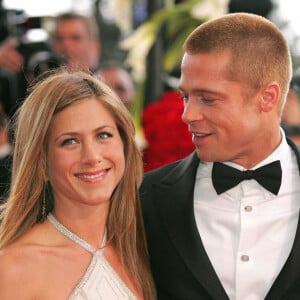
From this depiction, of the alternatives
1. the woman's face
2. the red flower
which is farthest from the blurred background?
the woman's face

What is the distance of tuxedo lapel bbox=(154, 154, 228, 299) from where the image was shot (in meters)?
2.77

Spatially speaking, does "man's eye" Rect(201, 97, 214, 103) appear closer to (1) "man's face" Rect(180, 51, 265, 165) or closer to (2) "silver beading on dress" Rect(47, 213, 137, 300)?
(1) "man's face" Rect(180, 51, 265, 165)

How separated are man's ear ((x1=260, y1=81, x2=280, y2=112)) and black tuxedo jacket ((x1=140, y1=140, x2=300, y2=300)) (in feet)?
0.68

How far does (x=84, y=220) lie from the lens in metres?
2.83

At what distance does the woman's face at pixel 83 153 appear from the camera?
2721mm

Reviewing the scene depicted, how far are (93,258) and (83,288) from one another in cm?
14

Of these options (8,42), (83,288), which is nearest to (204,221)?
(83,288)

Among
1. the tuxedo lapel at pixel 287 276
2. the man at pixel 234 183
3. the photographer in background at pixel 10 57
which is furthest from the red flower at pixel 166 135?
the photographer in background at pixel 10 57

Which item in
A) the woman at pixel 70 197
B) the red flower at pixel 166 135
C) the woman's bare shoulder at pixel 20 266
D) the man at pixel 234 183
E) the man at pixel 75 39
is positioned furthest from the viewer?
the man at pixel 75 39

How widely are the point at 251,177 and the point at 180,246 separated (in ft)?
1.16

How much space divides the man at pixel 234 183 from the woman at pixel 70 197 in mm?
190

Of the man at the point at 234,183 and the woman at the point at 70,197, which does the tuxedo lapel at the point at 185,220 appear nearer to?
the man at the point at 234,183

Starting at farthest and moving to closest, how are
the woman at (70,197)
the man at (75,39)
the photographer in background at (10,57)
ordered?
1. the man at (75,39)
2. the photographer in background at (10,57)
3. the woman at (70,197)

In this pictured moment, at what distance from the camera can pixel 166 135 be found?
11.6 feet
